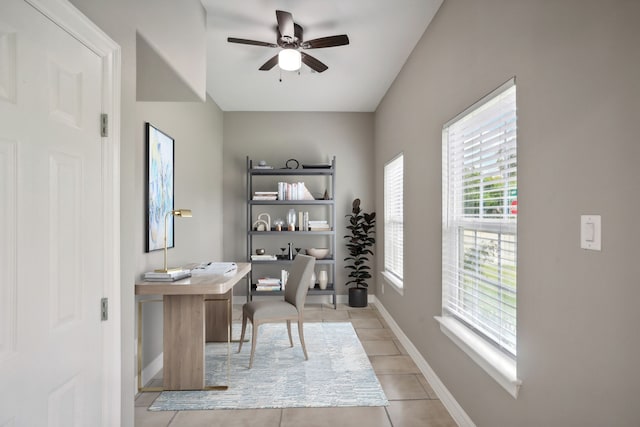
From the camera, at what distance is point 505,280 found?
1.87m

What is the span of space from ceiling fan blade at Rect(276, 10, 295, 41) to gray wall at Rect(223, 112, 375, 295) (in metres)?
2.68

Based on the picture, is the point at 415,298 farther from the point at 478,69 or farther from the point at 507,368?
the point at 478,69

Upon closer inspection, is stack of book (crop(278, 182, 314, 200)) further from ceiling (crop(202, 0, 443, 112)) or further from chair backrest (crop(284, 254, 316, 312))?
chair backrest (crop(284, 254, 316, 312))

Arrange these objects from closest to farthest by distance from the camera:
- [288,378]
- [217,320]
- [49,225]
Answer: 1. [49,225]
2. [288,378]
3. [217,320]

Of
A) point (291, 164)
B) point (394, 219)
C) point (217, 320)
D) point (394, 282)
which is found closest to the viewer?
point (217, 320)

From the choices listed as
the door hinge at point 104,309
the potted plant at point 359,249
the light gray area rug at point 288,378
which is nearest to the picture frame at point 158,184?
the light gray area rug at point 288,378

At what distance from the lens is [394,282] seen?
421 cm

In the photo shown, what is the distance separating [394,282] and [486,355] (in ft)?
7.44

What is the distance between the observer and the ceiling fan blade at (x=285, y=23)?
2574 mm

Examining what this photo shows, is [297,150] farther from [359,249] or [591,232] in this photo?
[591,232]

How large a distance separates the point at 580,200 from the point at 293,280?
2.59 m

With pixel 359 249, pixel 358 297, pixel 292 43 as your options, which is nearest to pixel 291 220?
pixel 359 249

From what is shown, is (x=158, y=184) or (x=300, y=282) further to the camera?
(x=300, y=282)

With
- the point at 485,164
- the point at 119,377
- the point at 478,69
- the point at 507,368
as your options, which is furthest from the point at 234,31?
the point at 507,368
